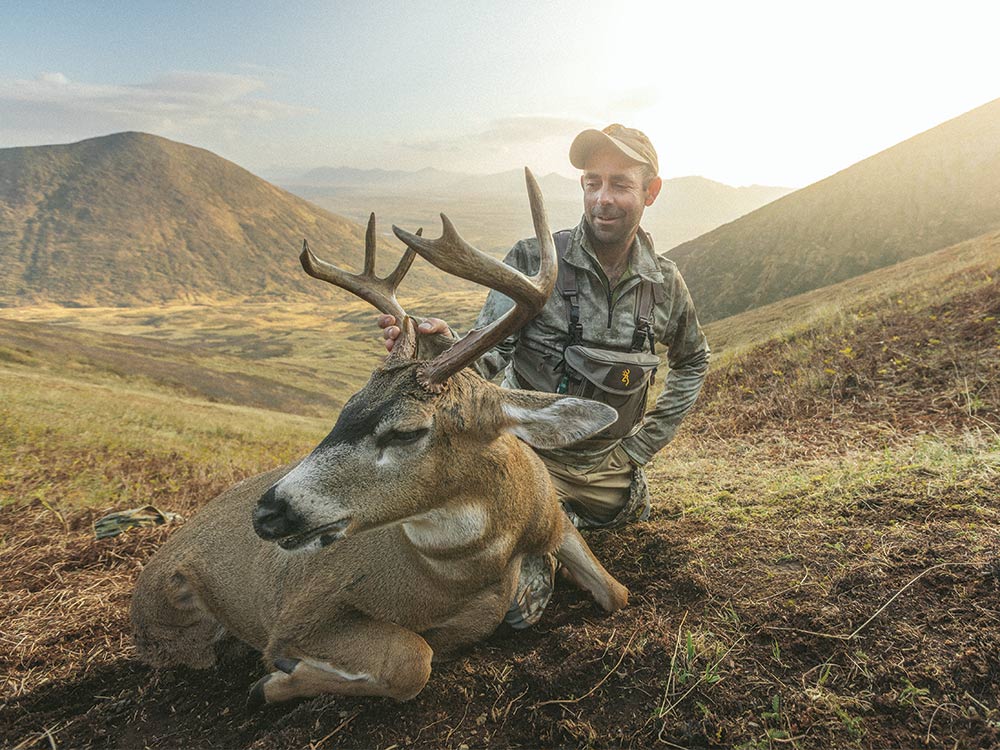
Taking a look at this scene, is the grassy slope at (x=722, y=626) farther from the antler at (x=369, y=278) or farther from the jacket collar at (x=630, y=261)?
the antler at (x=369, y=278)

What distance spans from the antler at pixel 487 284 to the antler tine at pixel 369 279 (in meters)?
1.05

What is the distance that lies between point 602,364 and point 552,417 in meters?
1.98

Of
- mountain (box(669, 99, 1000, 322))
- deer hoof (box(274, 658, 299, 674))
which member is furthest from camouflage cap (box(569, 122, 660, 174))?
mountain (box(669, 99, 1000, 322))

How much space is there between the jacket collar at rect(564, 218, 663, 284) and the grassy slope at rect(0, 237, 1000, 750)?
2.37 m

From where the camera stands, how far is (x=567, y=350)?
555 centimetres

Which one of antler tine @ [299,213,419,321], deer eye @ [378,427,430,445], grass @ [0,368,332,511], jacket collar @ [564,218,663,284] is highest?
jacket collar @ [564,218,663,284]

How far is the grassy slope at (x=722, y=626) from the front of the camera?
321 cm

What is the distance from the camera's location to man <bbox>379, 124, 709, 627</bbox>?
18.2 feet

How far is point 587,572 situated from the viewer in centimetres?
459

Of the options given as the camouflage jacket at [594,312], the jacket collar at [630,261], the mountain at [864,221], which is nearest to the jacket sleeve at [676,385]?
→ the camouflage jacket at [594,312]

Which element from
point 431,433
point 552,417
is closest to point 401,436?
point 431,433

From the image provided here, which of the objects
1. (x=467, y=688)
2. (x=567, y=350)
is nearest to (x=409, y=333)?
(x=567, y=350)

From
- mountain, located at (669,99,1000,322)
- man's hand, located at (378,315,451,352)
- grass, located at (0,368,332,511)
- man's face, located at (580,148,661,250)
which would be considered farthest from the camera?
mountain, located at (669,99,1000,322)

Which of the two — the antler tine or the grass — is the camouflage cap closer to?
the antler tine
